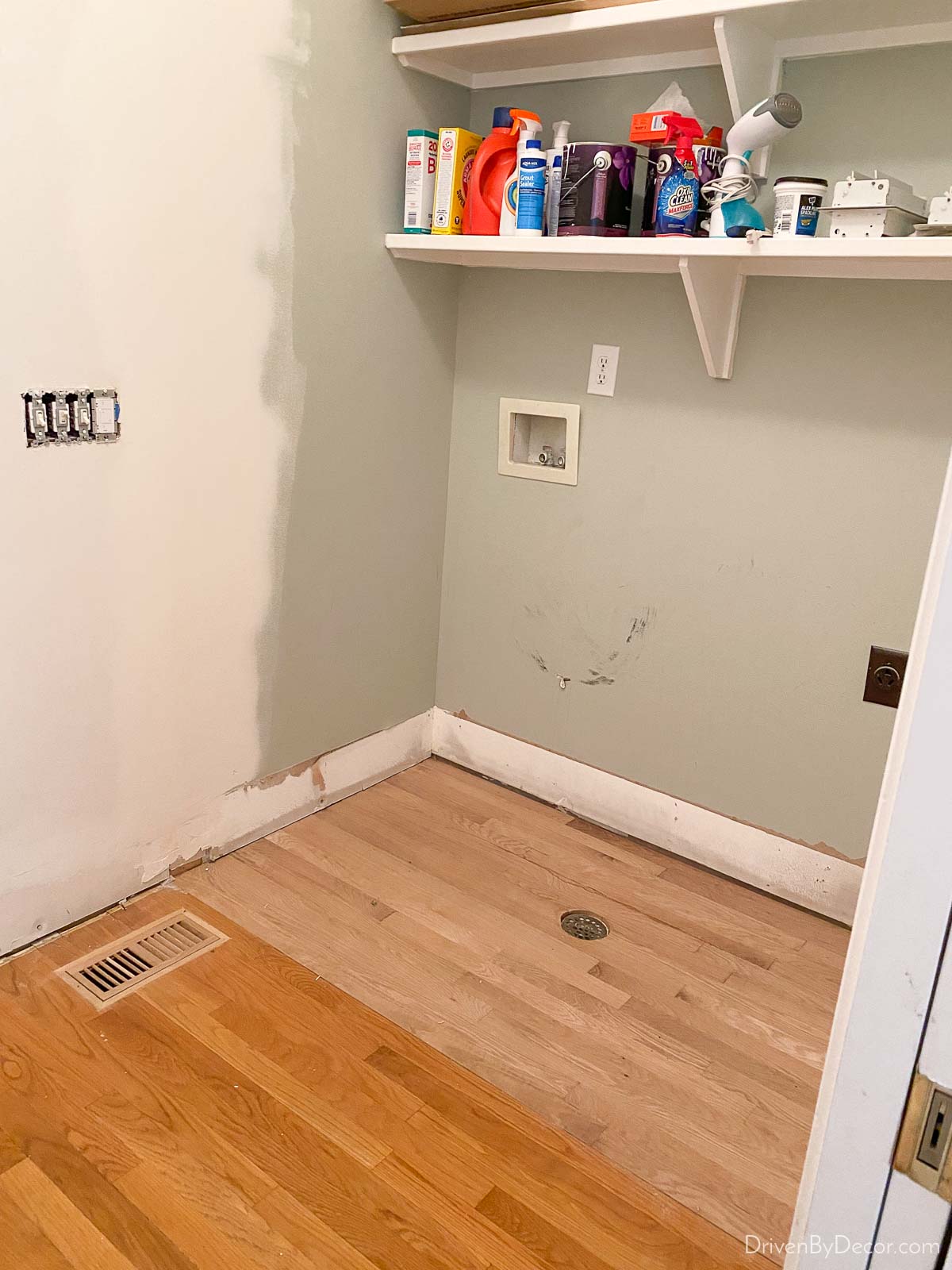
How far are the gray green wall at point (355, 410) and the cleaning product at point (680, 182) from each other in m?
0.69

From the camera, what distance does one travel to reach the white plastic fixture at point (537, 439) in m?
2.51

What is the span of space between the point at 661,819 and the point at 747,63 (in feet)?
5.51

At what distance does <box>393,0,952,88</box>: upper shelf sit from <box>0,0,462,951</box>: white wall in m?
0.20

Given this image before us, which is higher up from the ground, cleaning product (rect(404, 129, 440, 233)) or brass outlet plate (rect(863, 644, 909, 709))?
cleaning product (rect(404, 129, 440, 233))

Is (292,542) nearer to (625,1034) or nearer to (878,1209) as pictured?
(625,1034)

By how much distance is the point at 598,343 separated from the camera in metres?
2.41

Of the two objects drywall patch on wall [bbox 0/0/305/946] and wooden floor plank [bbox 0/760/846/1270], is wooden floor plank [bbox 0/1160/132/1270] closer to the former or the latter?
wooden floor plank [bbox 0/760/846/1270]

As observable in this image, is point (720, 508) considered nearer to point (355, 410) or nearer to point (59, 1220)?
point (355, 410)

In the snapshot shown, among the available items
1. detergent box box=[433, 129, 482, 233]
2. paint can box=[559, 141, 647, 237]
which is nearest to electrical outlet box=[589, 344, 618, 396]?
paint can box=[559, 141, 647, 237]

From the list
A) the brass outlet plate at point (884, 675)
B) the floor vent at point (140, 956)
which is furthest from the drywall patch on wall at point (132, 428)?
the brass outlet plate at point (884, 675)

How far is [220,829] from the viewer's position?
7.75 feet

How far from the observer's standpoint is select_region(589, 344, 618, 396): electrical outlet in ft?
7.86

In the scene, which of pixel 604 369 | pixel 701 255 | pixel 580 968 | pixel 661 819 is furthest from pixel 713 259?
pixel 580 968

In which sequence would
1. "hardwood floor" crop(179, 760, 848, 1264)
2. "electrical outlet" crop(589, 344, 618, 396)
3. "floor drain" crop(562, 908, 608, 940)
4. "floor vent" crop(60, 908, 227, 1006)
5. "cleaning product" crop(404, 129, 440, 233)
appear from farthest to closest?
"electrical outlet" crop(589, 344, 618, 396) → "cleaning product" crop(404, 129, 440, 233) → "floor drain" crop(562, 908, 608, 940) → "floor vent" crop(60, 908, 227, 1006) → "hardwood floor" crop(179, 760, 848, 1264)
